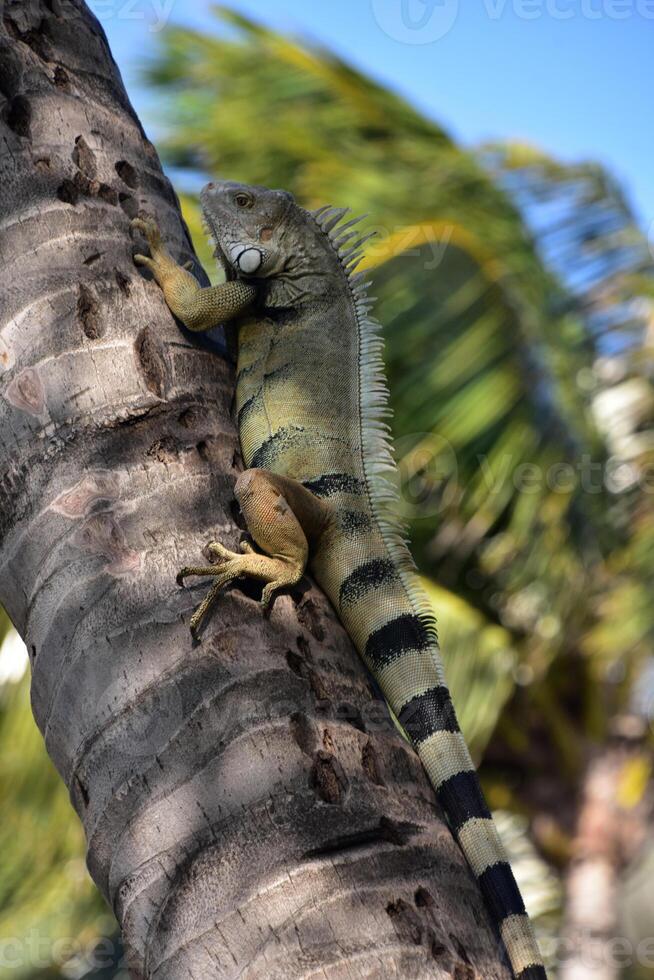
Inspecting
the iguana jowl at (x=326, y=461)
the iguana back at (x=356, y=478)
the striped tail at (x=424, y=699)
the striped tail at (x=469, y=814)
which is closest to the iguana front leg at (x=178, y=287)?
the iguana jowl at (x=326, y=461)

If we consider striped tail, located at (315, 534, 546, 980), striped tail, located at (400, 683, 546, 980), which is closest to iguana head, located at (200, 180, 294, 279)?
striped tail, located at (315, 534, 546, 980)

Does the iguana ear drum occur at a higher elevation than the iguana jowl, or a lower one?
higher

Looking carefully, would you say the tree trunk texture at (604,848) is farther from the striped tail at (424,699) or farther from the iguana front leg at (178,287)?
the iguana front leg at (178,287)

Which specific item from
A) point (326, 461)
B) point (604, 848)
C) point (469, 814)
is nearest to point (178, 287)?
point (326, 461)

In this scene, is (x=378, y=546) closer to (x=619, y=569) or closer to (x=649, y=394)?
(x=619, y=569)

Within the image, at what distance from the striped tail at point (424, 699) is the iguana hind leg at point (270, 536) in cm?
14

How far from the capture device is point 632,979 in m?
11.5

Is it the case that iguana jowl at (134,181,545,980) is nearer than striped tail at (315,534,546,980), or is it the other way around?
striped tail at (315,534,546,980)

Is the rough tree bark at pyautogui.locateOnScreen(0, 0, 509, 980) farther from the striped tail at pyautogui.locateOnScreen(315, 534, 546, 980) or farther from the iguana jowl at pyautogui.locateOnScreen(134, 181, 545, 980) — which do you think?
the striped tail at pyautogui.locateOnScreen(315, 534, 546, 980)

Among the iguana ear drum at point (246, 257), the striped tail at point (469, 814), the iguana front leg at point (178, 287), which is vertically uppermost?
the iguana ear drum at point (246, 257)

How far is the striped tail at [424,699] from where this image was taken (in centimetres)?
222

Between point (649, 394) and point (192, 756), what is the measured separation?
744 centimetres

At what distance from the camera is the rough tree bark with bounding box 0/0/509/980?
1.84 meters

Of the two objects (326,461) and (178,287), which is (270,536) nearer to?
(326,461)
